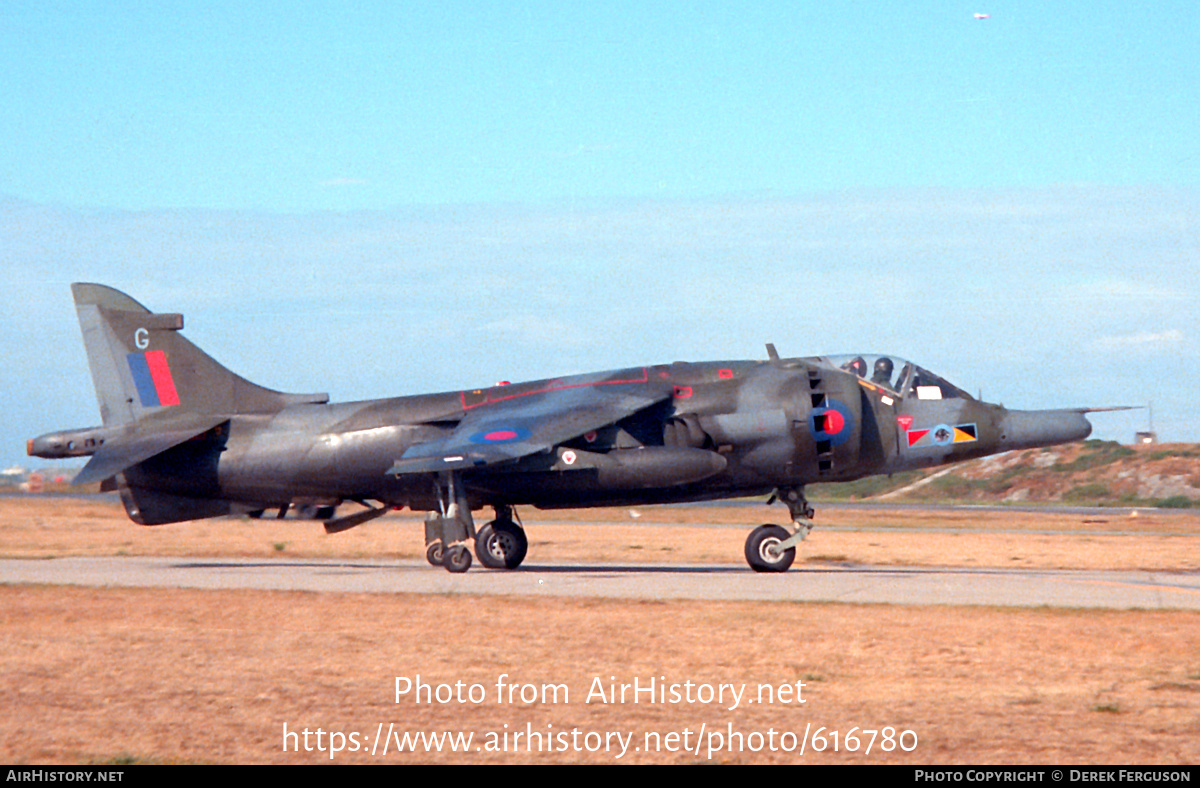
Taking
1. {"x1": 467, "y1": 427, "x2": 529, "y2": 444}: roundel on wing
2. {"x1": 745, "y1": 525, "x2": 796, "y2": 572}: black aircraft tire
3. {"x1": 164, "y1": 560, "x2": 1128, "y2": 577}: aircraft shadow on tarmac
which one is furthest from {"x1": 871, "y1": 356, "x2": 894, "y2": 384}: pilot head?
{"x1": 467, "y1": 427, "x2": 529, "y2": 444}: roundel on wing

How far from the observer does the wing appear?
63.2 ft

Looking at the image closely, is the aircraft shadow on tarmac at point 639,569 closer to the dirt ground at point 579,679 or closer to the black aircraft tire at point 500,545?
the black aircraft tire at point 500,545

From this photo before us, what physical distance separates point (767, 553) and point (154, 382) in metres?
11.2

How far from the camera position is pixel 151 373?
74.8ft

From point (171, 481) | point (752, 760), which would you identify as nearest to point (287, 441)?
point (171, 481)

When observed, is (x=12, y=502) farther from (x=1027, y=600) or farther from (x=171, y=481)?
(x=1027, y=600)

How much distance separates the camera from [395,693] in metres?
10.0

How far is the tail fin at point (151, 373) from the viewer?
74.5 feet

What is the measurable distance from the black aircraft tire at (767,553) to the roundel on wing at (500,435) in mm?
4116

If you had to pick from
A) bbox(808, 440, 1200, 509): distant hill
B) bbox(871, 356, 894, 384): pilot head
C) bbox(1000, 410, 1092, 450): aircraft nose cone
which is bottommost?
bbox(808, 440, 1200, 509): distant hill

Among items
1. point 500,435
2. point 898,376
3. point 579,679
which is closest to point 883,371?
point 898,376

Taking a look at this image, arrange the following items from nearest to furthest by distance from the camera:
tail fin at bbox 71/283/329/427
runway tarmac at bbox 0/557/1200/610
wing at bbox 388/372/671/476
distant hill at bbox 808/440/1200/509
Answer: runway tarmac at bbox 0/557/1200/610
wing at bbox 388/372/671/476
tail fin at bbox 71/283/329/427
distant hill at bbox 808/440/1200/509

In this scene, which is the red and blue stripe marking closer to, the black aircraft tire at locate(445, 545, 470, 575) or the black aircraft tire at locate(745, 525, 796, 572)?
the black aircraft tire at locate(445, 545, 470, 575)

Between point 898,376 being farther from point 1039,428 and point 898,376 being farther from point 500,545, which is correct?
point 500,545
